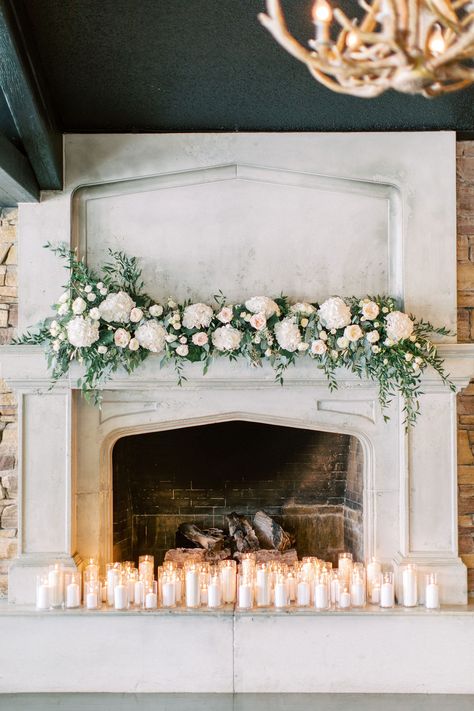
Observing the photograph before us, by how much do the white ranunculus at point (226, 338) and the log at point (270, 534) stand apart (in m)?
1.44

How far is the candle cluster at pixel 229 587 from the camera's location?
13.5 ft

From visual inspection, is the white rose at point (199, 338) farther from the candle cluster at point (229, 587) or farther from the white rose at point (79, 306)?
the candle cluster at point (229, 587)

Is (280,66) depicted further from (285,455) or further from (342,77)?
(285,455)

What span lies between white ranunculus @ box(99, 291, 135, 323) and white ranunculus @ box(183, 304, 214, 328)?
334 millimetres

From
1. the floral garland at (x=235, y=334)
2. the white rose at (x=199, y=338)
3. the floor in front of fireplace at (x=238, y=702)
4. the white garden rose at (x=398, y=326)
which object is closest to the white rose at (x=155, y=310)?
the floral garland at (x=235, y=334)

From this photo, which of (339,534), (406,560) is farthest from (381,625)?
(339,534)

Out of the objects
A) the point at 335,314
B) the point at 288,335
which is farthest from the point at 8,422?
the point at 335,314

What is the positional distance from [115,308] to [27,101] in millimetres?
1174

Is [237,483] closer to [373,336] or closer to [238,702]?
[238,702]

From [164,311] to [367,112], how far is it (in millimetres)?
1672

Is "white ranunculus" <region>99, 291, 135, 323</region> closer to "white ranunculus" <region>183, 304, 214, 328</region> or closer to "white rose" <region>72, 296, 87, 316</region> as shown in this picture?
"white rose" <region>72, 296, 87, 316</region>

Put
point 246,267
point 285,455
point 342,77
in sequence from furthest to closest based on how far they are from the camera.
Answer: point 285,455
point 246,267
point 342,77

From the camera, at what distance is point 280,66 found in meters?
3.97

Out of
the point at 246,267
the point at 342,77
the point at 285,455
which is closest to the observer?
the point at 342,77
